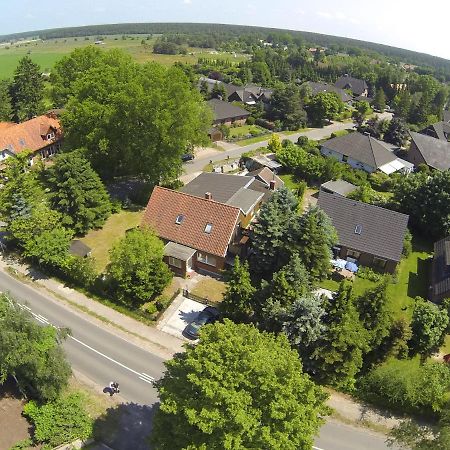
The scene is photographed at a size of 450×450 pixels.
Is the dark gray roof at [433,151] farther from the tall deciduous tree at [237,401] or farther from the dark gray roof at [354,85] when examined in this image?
the dark gray roof at [354,85]

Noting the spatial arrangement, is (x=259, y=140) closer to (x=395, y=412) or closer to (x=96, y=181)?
(x=96, y=181)

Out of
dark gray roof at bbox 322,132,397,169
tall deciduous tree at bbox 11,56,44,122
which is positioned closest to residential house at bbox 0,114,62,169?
tall deciduous tree at bbox 11,56,44,122

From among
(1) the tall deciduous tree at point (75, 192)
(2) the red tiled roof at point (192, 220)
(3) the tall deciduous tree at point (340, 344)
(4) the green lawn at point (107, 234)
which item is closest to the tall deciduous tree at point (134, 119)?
(4) the green lawn at point (107, 234)

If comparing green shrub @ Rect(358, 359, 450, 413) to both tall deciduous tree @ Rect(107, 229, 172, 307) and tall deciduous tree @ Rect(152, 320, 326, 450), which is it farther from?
tall deciduous tree @ Rect(107, 229, 172, 307)

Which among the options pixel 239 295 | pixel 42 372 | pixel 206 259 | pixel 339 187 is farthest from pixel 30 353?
pixel 339 187

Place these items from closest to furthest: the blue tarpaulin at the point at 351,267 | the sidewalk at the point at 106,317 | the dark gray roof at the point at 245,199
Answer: the sidewalk at the point at 106,317, the blue tarpaulin at the point at 351,267, the dark gray roof at the point at 245,199

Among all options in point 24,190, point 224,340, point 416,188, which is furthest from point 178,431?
point 416,188

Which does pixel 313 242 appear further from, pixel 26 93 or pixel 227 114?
pixel 26 93
